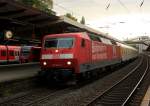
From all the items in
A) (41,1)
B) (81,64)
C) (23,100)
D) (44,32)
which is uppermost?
(41,1)

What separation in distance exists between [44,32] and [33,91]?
46.1 feet

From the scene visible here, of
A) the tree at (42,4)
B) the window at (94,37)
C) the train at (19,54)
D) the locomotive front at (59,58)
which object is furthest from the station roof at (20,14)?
Answer: the tree at (42,4)

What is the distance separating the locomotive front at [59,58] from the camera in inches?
706

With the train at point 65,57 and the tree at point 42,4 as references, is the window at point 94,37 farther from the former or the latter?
the tree at point 42,4

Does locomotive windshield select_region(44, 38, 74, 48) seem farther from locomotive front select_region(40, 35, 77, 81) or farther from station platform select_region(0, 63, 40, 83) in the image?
station platform select_region(0, 63, 40, 83)

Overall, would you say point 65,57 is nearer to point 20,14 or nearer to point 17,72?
point 17,72

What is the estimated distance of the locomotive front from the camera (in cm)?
1793

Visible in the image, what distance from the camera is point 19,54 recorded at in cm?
3438

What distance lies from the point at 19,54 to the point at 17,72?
52.4ft

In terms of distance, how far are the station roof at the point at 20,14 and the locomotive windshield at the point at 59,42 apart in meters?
1.89

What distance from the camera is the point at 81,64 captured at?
733 inches

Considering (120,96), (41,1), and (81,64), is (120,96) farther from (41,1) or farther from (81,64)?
(41,1)

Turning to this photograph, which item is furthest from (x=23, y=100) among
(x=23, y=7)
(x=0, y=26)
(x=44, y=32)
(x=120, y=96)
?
(x=44, y=32)

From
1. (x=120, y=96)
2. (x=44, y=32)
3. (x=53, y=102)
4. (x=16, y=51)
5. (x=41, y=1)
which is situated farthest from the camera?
(x=41, y=1)
